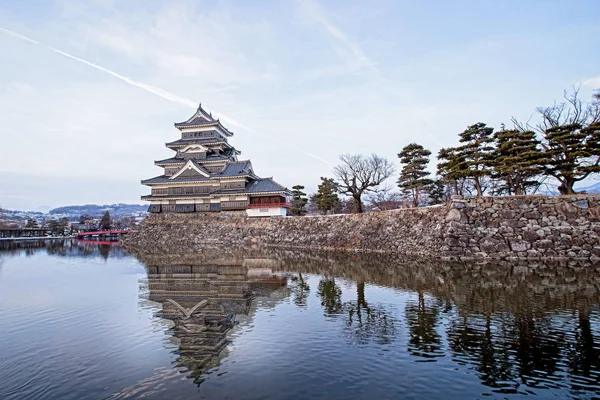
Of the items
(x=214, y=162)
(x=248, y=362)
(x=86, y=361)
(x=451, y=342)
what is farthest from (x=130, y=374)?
(x=214, y=162)

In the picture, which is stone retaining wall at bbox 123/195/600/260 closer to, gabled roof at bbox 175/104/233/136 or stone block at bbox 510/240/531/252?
stone block at bbox 510/240/531/252

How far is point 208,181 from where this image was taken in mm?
31625

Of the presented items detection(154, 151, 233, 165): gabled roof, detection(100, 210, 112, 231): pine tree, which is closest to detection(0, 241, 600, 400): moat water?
detection(154, 151, 233, 165): gabled roof

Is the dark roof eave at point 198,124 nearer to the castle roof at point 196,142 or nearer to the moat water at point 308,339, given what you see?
the castle roof at point 196,142

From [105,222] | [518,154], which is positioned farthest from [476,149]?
[105,222]

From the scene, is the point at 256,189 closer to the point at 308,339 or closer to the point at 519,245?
the point at 519,245

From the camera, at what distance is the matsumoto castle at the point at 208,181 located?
30.2 m

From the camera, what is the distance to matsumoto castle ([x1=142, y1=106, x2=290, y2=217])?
30156 mm

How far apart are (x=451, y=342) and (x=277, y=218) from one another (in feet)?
78.2

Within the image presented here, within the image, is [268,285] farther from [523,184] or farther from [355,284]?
[523,184]

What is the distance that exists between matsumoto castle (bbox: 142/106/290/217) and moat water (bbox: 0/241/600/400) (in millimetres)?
19078

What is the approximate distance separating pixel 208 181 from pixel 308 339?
27327 mm

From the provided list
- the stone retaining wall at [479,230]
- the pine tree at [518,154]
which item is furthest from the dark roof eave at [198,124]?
the pine tree at [518,154]

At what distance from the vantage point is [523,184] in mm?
21047
